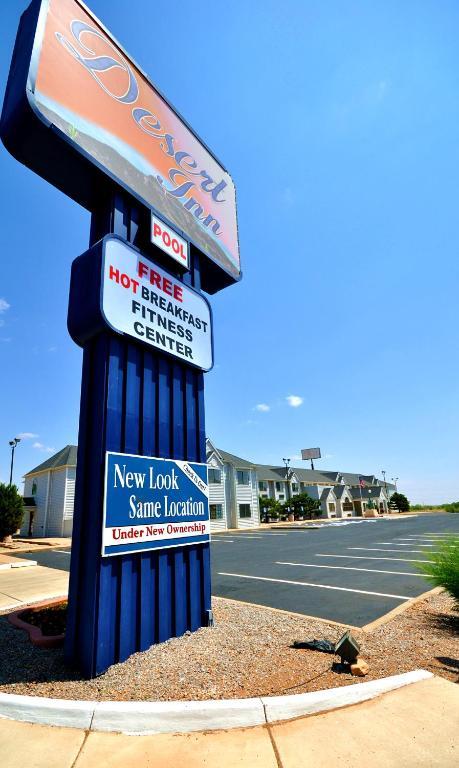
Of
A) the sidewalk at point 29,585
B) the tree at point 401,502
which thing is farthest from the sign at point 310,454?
the sidewalk at point 29,585

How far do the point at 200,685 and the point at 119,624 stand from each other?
47.7 inches

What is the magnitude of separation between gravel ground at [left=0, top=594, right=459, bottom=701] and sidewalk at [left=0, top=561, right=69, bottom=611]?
2.47 metres

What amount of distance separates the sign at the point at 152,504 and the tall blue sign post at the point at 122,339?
0.7 inches

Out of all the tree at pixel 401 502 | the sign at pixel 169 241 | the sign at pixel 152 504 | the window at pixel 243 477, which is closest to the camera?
the sign at pixel 152 504

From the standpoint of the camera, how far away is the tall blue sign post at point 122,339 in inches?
182

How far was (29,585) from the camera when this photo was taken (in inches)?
385

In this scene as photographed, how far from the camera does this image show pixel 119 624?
4473 millimetres

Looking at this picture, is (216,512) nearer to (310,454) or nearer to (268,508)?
(268,508)

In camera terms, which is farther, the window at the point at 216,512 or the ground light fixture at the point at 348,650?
the window at the point at 216,512

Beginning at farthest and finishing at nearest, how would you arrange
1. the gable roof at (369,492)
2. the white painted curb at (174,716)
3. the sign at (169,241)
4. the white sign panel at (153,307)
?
the gable roof at (369,492) → the sign at (169,241) → the white sign panel at (153,307) → the white painted curb at (174,716)

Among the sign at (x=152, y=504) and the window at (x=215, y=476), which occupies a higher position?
the window at (x=215, y=476)

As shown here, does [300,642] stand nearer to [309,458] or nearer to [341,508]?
[341,508]

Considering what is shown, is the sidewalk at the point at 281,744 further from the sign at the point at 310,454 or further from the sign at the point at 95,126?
the sign at the point at 310,454

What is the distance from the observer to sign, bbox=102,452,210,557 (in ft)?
15.1
